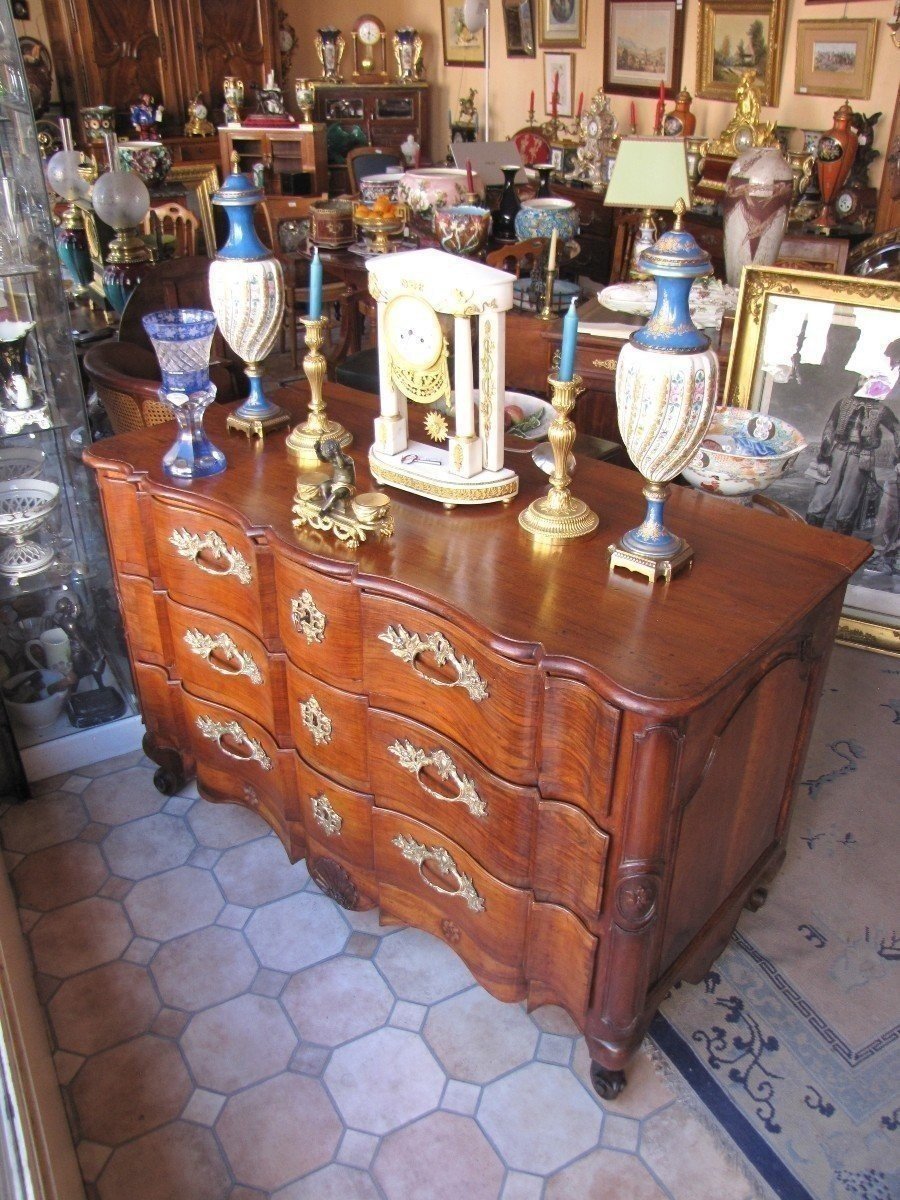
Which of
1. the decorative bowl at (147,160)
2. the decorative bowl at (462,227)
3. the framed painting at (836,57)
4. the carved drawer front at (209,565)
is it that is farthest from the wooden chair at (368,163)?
the carved drawer front at (209,565)

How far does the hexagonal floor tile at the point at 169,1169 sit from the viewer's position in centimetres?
166

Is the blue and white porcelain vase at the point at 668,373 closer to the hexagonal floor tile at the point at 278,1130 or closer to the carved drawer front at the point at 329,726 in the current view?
the carved drawer front at the point at 329,726

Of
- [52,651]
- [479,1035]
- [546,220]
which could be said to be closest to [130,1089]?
[479,1035]

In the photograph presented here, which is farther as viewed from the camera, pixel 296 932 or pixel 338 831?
pixel 296 932

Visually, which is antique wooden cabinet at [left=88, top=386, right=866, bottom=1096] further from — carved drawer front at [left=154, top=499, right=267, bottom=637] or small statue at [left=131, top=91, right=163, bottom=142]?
small statue at [left=131, top=91, right=163, bottom=142]

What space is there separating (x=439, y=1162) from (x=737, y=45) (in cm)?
492

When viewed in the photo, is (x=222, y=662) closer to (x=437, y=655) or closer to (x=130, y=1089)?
(x=437, y=655)

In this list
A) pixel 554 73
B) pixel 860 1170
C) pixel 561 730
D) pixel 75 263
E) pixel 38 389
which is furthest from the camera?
pixel 554 73

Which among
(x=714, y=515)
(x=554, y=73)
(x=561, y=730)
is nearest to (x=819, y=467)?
(x=714, y=515)

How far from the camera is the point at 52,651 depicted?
2.66 m

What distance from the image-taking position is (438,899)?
1.89m

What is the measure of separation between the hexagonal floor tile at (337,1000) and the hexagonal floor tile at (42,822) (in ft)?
2.54

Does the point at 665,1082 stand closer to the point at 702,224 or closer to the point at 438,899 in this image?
the point at 438,899

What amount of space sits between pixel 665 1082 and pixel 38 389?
84.7 inches
